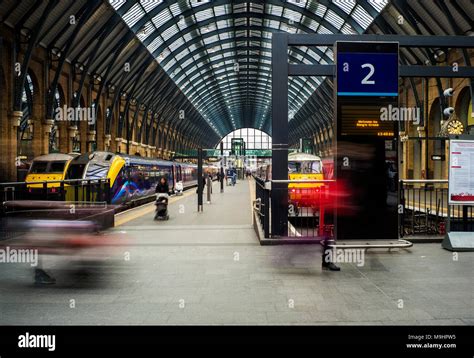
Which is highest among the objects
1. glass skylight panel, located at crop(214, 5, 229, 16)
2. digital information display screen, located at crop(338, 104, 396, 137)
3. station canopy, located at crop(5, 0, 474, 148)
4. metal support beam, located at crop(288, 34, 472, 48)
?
glass skylight panel, located at crop(214, 5, 229, 16)

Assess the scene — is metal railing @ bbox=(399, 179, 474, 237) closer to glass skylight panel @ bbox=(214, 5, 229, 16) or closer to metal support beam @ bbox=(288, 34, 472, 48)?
metal support beam @ bbox=(288, 34, 472, 48)

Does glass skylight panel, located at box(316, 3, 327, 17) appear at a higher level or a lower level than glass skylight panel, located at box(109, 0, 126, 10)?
higher

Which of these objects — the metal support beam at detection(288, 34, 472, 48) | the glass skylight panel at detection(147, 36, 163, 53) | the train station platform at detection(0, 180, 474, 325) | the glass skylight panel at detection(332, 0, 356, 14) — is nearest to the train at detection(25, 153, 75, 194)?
the train station platform at detection(0, 180, 474, 325)

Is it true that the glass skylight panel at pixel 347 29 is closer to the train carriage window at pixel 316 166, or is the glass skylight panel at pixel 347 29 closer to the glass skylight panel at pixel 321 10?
the glass skylight panel at pixel 321 10

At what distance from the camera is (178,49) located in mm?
40688

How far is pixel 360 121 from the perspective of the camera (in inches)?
287

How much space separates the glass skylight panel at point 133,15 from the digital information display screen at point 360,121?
25.5 meters

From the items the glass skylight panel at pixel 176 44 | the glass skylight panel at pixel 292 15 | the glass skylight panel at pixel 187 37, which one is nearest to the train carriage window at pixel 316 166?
the glass skylight panel at pixel 292 15

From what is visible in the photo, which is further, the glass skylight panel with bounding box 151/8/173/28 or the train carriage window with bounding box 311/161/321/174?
the glass skylight panel with bounding box 151/8/173/28

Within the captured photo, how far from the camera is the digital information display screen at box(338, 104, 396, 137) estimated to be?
23.9ft

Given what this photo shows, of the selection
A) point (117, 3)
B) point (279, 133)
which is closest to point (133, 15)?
point (117, 3)

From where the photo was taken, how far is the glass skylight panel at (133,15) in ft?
94.6

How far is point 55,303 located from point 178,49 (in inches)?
1529
